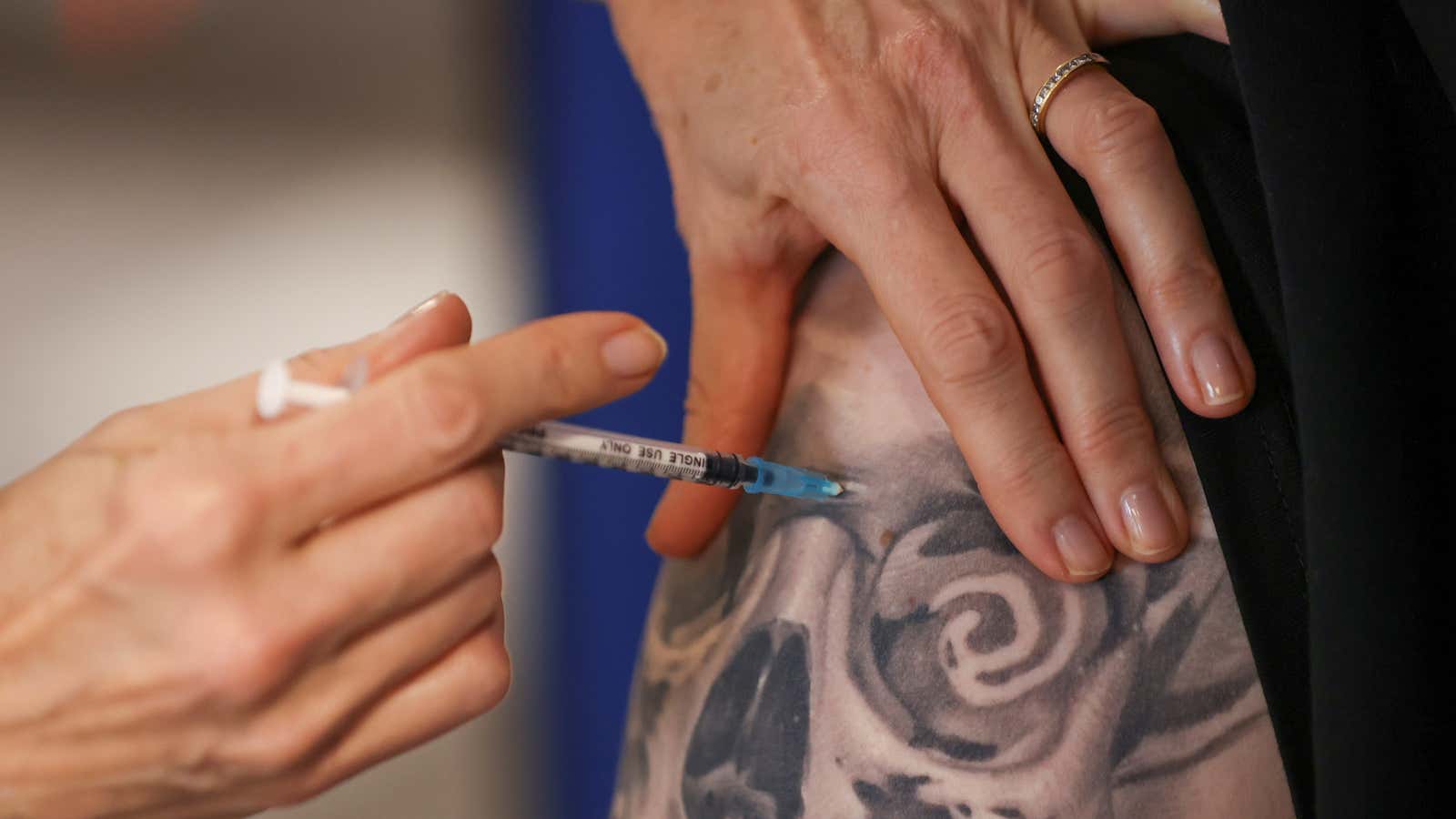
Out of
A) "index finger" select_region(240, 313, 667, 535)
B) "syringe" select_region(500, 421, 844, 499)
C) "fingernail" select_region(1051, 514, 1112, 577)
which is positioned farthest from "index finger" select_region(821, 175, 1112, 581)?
"index finger" select_region(240, 313, 667, 535)

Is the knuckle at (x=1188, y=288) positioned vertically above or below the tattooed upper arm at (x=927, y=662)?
above

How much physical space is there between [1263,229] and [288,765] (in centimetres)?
61

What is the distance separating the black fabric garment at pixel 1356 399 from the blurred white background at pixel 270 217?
133 cm

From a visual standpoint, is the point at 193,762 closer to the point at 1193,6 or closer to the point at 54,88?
the point at 1193,6

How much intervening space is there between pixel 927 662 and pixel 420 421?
33cm

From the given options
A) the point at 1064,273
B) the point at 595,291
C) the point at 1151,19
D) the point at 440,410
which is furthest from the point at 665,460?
the point at 595,291

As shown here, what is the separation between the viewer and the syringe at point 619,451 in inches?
18.9

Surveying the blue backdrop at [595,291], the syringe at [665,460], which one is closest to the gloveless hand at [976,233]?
the syringe at [665,460]

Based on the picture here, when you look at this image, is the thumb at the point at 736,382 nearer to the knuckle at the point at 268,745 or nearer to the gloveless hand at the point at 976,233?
the gloveless hand at the point at 976,233

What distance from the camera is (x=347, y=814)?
1551 millimetres

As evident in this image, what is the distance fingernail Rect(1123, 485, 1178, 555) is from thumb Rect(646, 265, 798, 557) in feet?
0.89

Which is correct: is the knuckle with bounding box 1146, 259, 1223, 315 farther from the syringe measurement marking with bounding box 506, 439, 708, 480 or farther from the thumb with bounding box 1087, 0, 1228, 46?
the syringe measurement marking with bounding box 506, 439, 708, 480

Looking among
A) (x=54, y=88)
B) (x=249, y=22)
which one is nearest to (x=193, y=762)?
(x=54, y=88)

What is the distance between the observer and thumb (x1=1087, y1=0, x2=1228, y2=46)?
614 mm
